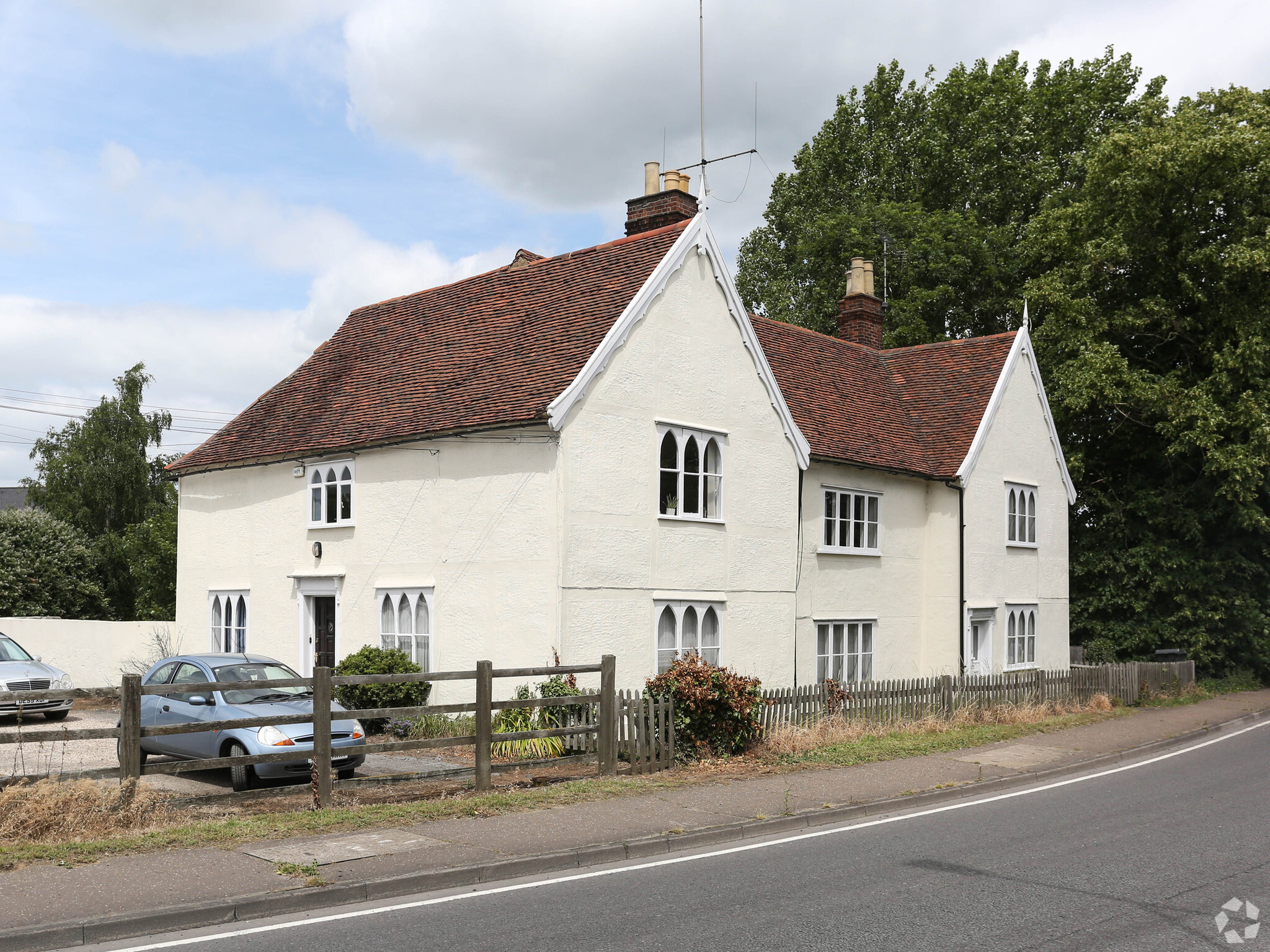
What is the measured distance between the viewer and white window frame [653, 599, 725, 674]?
18.3m

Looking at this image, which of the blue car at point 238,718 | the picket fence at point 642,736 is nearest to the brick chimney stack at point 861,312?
the picket fence at point 642,736

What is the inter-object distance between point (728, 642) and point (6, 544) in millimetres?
20173

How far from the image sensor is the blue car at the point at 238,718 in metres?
12.9

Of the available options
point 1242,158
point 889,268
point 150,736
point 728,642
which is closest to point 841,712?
point 728,642

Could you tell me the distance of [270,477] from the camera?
21750mm

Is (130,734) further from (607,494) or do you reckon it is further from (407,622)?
(407,622)

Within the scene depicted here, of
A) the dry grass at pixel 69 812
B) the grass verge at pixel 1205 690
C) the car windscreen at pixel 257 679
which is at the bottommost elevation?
the grass verge at pixel 1205 690

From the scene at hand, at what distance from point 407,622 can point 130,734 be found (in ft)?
28.3

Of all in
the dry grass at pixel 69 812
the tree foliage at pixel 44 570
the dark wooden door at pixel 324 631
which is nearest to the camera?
the dry grass at pixel 69 812

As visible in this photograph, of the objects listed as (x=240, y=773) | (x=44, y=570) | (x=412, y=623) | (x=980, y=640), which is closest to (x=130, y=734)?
(x=240, y=773)

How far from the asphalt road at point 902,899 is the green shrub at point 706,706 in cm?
383

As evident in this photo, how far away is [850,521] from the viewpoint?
23219mm

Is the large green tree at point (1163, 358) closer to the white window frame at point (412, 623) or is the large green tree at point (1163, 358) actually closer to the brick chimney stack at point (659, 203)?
the brick chimney stack at point (659, 203)

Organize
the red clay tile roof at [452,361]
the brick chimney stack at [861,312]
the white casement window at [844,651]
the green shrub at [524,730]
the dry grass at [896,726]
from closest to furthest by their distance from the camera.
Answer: the green shrub at [524,730]
the dry grass at [896,726]
the red clay tile roof at [452,361]
the white casement window at [844,651]
the brick chimney stack at [861,312]
